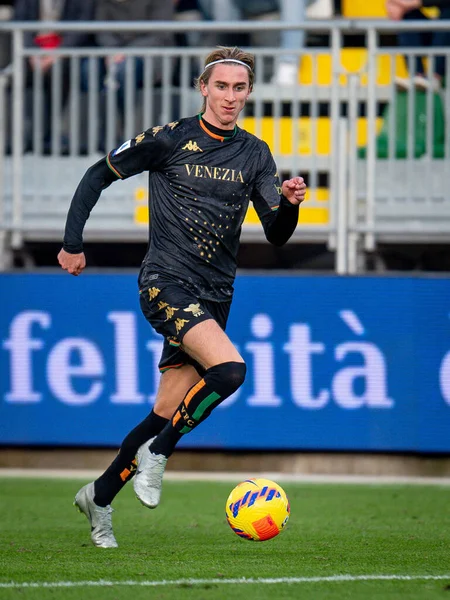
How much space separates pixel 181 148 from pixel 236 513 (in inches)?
74.8

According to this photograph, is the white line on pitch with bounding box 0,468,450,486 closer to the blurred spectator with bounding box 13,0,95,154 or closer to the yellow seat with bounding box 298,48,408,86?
the blurred spectator with bounding box 13,0,95,154

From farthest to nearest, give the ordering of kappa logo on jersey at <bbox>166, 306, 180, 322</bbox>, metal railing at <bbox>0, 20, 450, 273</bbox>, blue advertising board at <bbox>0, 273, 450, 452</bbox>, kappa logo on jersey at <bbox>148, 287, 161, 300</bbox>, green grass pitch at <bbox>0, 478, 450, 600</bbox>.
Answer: metal railing at <bbox>0, 20, 450, 273</bbox>
blue advertising board at <bbox>0, 273, 450, 452</bbox>
kappa logo on jersey at <bbox>148, 287, 161, 300</bbox>
kappa logo on jersey at <bbox>166, 306, 180, 322</bbox>
green grass pitch at <bbox>0, 478, 450, 600</bbox>

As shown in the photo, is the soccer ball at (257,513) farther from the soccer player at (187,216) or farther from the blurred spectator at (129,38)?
the blurred spectator at (129,38)

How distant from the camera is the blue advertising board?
1008 cm

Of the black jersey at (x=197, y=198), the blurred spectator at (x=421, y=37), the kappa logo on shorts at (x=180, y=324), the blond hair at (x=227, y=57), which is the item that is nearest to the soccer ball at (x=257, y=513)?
the kappa logo on shorts at (x=180, y=324)

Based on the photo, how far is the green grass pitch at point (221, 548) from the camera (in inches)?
205

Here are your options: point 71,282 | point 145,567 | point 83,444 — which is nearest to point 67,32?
point 71,282

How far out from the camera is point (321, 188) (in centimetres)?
1076

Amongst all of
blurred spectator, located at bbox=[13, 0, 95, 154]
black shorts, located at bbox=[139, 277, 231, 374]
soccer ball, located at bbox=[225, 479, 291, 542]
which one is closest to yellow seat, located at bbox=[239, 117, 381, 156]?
blurred spectator, located at bbox=[13, 0, 95, 154]

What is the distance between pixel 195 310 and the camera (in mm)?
6234

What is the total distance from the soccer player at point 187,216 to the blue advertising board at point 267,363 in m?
3.56

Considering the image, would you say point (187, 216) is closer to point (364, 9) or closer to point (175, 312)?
point (175, 312)

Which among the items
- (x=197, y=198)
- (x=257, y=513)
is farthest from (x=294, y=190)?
(x=257, y=513)

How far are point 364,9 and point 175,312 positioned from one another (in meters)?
7.32
